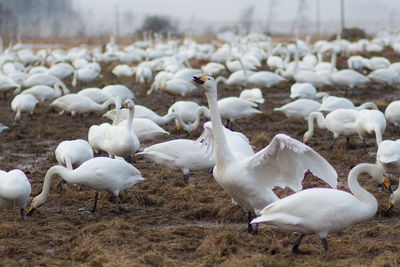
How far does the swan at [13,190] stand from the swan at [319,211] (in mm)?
2635

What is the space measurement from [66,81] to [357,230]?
62.3ft

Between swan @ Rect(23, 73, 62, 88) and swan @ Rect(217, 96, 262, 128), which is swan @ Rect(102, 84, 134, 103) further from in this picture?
swan @ Rect(217, 96, 262, 128)

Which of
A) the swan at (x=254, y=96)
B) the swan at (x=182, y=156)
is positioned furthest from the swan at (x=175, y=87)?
the swan at (x=182, y=156)

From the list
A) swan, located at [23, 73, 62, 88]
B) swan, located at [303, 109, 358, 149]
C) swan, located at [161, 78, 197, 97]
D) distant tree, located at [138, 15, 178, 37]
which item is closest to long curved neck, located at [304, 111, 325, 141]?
swan, located at [303, 109, 358, 149]

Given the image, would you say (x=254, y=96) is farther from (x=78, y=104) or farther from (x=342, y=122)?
(x=78, y=104)

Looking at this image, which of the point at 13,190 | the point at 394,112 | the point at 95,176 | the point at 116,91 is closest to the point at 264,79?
the point at 116,91

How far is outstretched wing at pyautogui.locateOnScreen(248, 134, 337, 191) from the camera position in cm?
558

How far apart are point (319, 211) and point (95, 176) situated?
107 inches

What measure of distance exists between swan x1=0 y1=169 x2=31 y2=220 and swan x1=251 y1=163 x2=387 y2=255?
2.63m

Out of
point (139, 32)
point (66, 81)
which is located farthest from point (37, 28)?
point (66, 81)

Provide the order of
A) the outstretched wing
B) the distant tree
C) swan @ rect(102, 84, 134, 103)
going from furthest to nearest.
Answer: the distant tree → swan @ rect(102, 84, 134, 103) → the outstretched wing

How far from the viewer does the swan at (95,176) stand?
6.70 meters

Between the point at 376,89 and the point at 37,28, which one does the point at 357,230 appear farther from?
the point at 37,28

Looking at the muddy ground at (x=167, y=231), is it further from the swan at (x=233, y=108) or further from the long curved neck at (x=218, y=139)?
the swan at (x=233, y=108)
